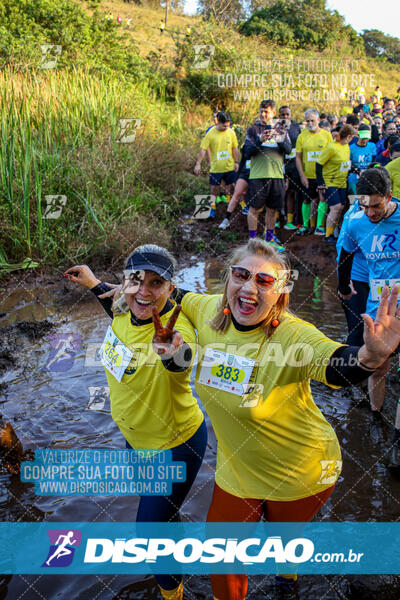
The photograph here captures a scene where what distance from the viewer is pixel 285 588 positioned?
2545 mm

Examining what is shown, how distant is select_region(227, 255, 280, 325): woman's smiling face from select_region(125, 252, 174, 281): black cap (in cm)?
36

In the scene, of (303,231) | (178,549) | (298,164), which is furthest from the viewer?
(303,231)

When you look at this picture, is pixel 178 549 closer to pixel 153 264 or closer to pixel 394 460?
pixel 153 264

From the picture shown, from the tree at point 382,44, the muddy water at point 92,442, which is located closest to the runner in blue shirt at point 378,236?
the muddy water at point 92,442

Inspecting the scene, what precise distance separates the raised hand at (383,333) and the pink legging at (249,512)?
0.82 m

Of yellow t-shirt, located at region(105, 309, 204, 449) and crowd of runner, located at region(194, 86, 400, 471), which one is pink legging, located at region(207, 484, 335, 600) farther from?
crowd of runner, located at region(194, 86, 400, 471)

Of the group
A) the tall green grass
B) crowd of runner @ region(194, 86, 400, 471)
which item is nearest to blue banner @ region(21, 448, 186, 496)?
crowd of runner @ region(194, 86, 400, 471)

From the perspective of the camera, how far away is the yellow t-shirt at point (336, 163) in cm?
842

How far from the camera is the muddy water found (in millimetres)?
2883

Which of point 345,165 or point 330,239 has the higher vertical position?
point 345,165

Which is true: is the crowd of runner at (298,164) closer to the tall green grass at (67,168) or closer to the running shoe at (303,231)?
the running shoe at (303,231)

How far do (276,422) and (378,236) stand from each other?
7.78ft

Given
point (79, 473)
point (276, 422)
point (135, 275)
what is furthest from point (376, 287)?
point (79, 473)

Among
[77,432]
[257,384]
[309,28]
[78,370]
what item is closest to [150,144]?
[78,370]
